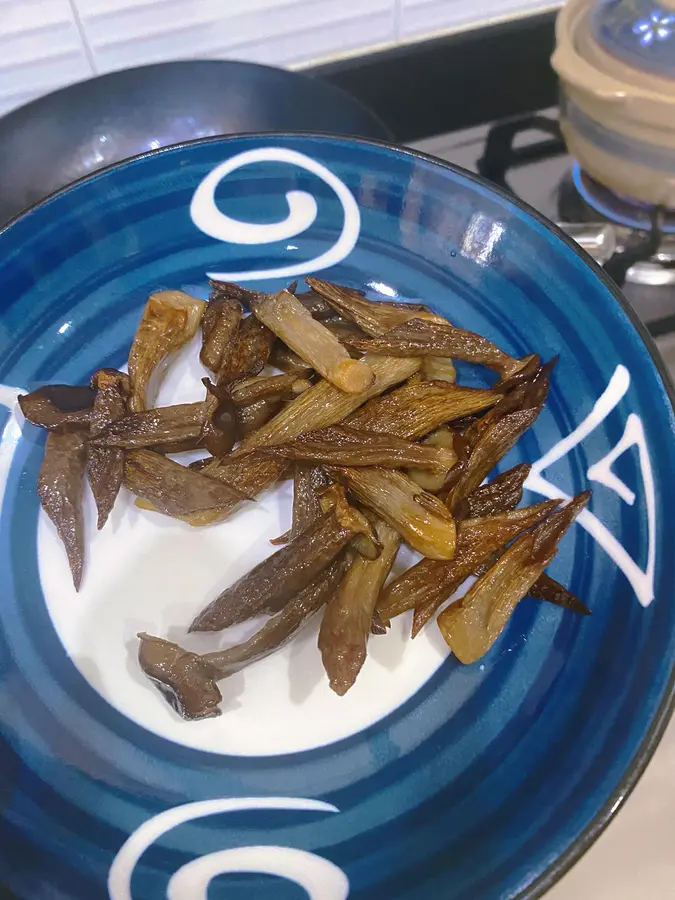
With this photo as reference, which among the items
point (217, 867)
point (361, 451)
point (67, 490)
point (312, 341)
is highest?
point (312, 341)

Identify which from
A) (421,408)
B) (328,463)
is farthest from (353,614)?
(421,408)

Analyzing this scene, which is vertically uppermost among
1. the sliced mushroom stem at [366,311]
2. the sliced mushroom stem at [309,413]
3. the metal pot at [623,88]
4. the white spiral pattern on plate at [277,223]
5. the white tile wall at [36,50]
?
the white tile wall at [36,50]

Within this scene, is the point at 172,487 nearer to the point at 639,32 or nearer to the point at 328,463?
the point at 328,463

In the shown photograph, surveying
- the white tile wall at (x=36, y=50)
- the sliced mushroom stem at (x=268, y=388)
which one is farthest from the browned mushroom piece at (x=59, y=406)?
the white tile wall at (x=36, y=50)

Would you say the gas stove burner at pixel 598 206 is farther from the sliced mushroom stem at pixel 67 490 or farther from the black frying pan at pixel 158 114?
the sliced mushroom stem at pixel 67 490

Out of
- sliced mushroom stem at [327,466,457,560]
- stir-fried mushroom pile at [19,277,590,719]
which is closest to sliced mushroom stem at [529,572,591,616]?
stir-fried mushroom pile at [19,277,590,719]

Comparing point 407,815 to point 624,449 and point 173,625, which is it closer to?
point 173,625

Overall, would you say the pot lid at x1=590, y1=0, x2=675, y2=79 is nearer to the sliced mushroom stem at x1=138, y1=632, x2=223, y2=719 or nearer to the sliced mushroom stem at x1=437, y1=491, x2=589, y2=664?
the sliced mushroom stem at x1=437, y1=491, x2=589, y2=664
